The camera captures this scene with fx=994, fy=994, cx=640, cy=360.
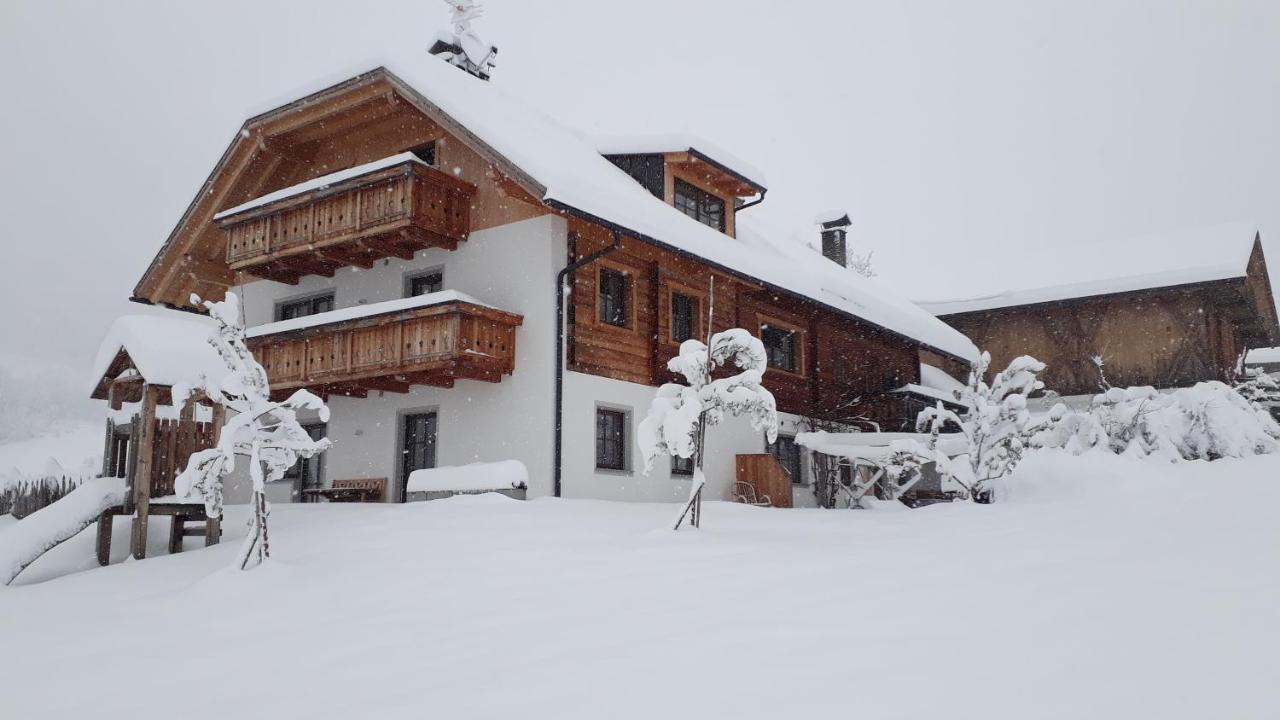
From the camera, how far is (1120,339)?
28.1m

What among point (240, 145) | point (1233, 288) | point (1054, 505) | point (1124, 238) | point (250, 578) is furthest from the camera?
point (1124, 238)

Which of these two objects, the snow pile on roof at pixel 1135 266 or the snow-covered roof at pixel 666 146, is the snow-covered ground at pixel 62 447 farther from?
the snow pile on roof at pixel 1135 266

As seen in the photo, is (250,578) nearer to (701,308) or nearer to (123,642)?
(123,642)

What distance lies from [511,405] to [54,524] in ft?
21.9

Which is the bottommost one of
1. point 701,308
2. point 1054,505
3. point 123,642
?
point 123,642

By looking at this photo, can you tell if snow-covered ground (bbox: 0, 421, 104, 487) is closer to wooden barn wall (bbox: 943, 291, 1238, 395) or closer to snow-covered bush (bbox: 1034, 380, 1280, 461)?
wooden barn wall (bbox: 943, 291, 1238, 395)

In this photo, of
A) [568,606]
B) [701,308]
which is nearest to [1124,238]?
[701,308]

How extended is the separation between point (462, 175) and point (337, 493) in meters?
6.10

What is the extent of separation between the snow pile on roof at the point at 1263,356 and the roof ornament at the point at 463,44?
28.3 m

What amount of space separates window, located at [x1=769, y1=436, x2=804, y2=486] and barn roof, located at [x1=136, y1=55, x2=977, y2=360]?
10.4ft

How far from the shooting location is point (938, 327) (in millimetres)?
26922

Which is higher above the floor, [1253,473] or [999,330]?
[999,330]

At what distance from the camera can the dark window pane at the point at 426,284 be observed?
17828 millimetres

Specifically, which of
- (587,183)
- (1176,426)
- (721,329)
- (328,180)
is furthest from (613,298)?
(1176,426)
